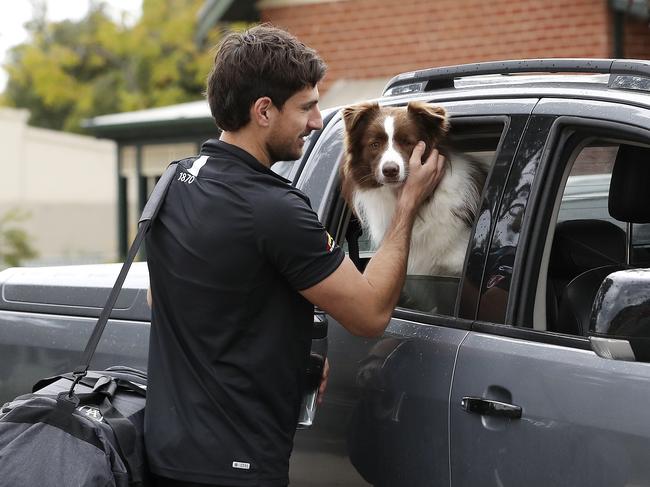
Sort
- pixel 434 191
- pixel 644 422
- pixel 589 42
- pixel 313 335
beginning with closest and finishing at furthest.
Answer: pixel 644 422, pixel 313 335, pixel 434 191, pixel 589 42

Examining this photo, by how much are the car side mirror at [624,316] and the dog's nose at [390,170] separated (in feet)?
4.09

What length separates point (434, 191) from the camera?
352cm

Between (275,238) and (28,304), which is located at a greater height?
(275,238)

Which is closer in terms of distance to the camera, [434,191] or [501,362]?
[501,362]

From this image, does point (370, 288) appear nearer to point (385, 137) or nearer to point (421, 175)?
point (421, 175)

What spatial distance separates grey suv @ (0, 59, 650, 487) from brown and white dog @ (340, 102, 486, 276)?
0.06 meters

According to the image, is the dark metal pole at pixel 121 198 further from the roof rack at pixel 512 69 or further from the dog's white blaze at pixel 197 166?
the dog's white blaze at pixel 197 166

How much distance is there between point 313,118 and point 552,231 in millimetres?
776

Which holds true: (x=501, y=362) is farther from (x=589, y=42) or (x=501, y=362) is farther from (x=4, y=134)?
(x=4, y=134)

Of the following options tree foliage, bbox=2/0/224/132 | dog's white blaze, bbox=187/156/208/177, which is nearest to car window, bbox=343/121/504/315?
dog's white blaze, bbox=187/156/208/177

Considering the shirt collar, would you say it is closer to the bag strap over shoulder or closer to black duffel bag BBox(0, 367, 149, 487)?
the bag strap over shoulder

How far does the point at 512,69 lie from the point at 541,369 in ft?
3.88

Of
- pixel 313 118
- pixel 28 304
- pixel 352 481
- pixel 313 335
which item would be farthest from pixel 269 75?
pixel 28 304

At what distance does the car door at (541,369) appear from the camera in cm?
263
